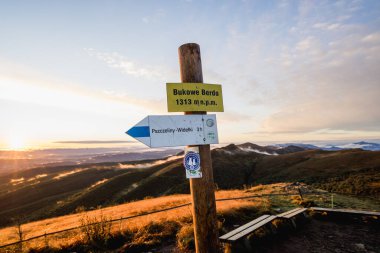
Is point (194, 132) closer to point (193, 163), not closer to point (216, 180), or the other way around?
point (193, 163)

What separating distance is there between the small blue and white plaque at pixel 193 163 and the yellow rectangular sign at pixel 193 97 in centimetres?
67

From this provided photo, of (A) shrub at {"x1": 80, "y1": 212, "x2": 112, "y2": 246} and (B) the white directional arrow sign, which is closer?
(B) the white directional arrow sign

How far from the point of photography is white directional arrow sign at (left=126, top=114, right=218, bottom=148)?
137 inches

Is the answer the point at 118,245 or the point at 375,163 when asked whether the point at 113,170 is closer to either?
the point at 375,163

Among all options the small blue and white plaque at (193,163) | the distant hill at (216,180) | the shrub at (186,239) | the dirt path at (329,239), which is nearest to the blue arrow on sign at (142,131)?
the small blue and white plaque at (193,163)

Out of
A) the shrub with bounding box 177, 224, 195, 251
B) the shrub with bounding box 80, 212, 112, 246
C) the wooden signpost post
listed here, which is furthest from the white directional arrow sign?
the shrub with bounding box 80, 212, 112, 246

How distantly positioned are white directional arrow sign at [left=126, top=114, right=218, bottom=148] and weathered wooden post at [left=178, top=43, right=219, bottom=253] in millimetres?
214

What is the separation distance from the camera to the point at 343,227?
7457 millimetres

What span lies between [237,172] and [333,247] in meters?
62.3

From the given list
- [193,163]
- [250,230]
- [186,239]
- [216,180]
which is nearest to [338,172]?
[216,180]

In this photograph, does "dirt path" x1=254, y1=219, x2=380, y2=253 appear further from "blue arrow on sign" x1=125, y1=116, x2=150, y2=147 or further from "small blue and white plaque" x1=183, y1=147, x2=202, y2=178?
"blue arrow on sign" x1=125, y1=116, x2=150, y2=147

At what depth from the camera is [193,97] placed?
3.80 m

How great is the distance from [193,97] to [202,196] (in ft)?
5.12

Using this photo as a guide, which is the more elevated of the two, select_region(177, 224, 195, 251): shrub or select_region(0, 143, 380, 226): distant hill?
select_region(177, 224, 195, 251): shrub
